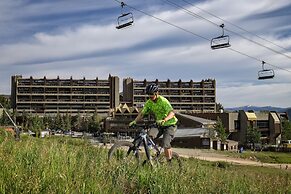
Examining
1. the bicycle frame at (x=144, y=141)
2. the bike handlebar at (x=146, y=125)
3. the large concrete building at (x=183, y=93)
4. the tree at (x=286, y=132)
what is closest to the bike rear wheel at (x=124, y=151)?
the bicycle frame at (x=144, y=141)

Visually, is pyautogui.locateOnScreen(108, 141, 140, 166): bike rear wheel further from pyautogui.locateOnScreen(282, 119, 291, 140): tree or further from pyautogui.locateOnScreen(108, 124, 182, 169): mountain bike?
pyautogui.locateOnScreen(282, 119, 291, 140): tree

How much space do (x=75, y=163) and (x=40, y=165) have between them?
0.57 metres

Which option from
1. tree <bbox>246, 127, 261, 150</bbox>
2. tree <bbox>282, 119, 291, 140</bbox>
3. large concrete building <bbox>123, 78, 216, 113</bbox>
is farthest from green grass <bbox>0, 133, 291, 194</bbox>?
large concrete building <bbox>123, 78, 216, 113</bbox>

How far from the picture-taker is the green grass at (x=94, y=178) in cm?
450

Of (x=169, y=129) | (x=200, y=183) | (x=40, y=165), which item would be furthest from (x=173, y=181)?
(x=169, y=129)

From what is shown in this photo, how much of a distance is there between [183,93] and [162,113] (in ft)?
533

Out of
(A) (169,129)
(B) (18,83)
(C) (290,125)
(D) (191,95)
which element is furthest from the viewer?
(D) (191,95)

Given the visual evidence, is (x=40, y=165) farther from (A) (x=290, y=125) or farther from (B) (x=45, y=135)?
(A) (x=290, y=125)

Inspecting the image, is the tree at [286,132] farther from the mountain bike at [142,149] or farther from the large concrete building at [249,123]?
the mountain bike at [142,149]

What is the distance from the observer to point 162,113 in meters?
8.83

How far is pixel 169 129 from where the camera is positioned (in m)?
8.85

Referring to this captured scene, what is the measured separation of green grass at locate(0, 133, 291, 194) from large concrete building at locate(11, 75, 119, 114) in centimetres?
14624

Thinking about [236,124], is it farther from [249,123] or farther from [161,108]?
[161,108]

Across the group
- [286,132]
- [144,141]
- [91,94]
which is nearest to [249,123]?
[286,132]
